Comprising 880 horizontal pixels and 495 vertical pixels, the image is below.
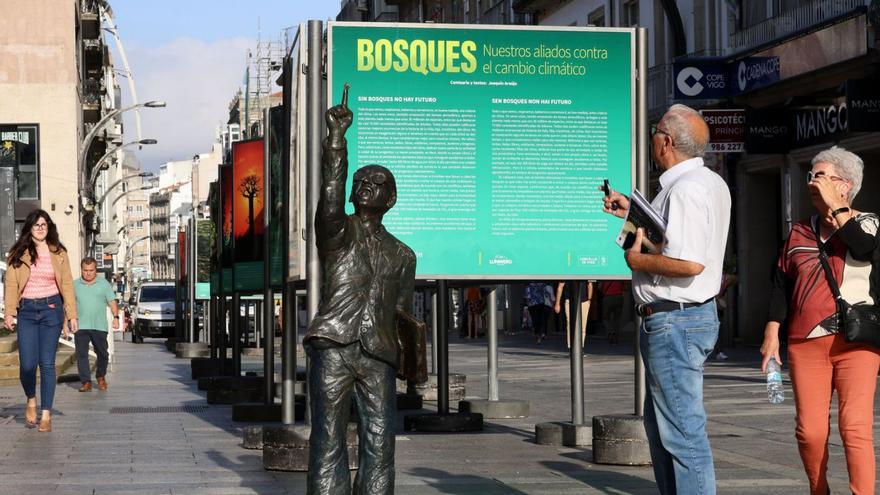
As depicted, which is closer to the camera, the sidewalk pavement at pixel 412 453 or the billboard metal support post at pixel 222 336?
the sidewalk pavement at pixel 412 453

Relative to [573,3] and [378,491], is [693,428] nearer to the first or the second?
[378,491]

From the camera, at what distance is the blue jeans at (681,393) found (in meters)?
6.64

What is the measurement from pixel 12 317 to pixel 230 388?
371 cm

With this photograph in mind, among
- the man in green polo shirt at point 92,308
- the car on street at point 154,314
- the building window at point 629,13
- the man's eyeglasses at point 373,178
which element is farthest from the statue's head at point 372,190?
the car on street at point 154,314

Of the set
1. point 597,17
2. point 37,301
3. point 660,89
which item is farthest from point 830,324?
point 597,17

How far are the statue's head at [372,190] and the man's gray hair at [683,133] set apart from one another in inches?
50.5

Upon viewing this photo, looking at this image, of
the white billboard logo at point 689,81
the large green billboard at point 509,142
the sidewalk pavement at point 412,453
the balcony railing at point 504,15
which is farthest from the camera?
the balcony railing at point 504,15

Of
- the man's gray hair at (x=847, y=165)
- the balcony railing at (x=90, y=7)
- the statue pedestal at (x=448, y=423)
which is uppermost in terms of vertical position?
the balcony railing at (x=90, y=7)

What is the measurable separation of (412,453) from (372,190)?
3957 millimetres

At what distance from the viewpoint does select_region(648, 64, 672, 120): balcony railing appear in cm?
3428

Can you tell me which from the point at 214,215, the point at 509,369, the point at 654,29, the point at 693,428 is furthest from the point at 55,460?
the point at 654,29

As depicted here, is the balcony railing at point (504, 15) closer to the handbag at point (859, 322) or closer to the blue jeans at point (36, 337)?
the blue jeans at point (36, 337)

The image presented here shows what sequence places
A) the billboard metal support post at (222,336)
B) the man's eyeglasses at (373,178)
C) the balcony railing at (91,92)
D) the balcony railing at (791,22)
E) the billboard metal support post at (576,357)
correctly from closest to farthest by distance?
the man's eyeglasses at (373,178)
the billboard metal support post at (576,357)
the billboard metal support post at (222,336)
the balcony railing at (791,22)
the balcony railing at (91,92)

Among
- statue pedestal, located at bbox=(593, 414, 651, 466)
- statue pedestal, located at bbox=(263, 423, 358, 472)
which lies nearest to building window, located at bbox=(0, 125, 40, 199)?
statue pedestal, located at bbox=(263, 423, 358, 472)
